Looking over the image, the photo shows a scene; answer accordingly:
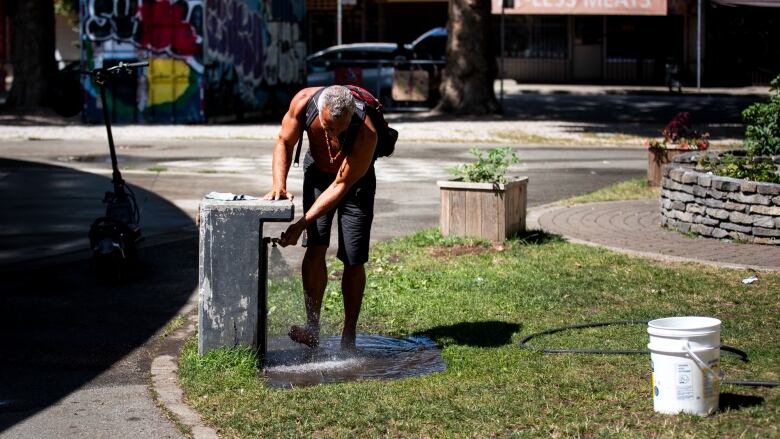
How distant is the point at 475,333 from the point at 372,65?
26785mm

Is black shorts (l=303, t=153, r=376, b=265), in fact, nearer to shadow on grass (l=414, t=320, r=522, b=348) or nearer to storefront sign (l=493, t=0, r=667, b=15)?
shadow on grass (l=414, t=320, r=522, b=348)

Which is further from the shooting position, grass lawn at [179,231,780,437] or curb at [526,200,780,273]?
curb at [526,200,780,273]

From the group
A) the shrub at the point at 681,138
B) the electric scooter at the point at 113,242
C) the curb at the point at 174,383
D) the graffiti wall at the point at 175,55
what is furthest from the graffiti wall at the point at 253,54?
the curb at the point at 174,383

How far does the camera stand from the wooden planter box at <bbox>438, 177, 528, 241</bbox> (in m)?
10.8

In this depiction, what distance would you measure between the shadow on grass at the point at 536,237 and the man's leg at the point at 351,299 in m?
3.84

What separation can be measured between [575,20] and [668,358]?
134ft

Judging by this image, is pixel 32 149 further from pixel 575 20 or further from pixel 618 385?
pixel 575 20

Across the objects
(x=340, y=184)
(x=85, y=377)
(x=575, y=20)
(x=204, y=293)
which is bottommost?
(x=85, y=377)

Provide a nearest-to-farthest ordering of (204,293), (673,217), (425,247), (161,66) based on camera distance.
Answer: (204,293) → (425,247) → (673,217) → (161,66)

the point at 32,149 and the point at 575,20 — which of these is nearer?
the point at 32,149

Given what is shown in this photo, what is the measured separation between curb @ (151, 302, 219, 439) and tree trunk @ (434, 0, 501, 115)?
824 inches

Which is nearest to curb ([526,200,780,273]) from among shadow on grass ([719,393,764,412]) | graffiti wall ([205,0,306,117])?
shadow on grass ([719,393,764,412])

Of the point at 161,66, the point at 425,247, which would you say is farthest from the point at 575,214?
the point at 161,66

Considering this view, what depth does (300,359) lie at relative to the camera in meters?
7.08
